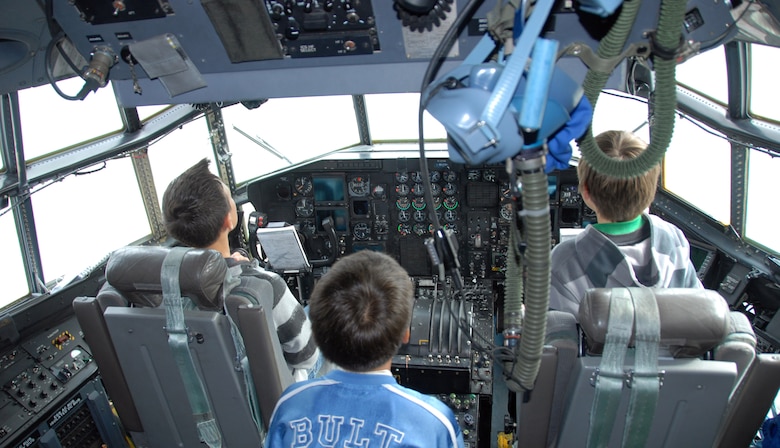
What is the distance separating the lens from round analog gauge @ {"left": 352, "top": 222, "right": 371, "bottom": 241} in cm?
444

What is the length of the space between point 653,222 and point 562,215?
2.41 m

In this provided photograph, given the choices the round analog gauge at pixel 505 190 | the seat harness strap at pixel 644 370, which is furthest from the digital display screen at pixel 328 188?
the seat harness strap at pixel 644 370

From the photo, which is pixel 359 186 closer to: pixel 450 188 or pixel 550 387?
pixel 450 188

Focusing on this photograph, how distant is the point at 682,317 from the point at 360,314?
825mm

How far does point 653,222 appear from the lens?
175 cm

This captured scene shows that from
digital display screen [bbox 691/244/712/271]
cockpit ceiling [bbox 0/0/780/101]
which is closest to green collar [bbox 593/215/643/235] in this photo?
cockpit ceiling [bbox 0/0/780/101]

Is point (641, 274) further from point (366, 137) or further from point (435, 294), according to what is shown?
point (366, 137)

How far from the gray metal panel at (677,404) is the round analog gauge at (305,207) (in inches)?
123

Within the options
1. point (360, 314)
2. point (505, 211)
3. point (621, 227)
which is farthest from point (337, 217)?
point (360, 314)

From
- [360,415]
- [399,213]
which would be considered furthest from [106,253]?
[360,415]

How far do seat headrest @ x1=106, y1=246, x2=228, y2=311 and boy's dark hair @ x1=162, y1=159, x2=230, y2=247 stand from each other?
16 cm

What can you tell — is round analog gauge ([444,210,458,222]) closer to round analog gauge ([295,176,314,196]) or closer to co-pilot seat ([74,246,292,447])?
round analog gauge ([295,176,314,196])

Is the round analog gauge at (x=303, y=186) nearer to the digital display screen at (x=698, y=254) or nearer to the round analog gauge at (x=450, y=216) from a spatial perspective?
the round analog gauge at (x=450, y=216)

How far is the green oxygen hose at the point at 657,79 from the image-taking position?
113 cm
